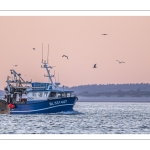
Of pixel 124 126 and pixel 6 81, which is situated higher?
pixel 6 81

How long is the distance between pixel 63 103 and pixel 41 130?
1286 cm

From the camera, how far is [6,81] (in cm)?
5606

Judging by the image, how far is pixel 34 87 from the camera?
54031mm
